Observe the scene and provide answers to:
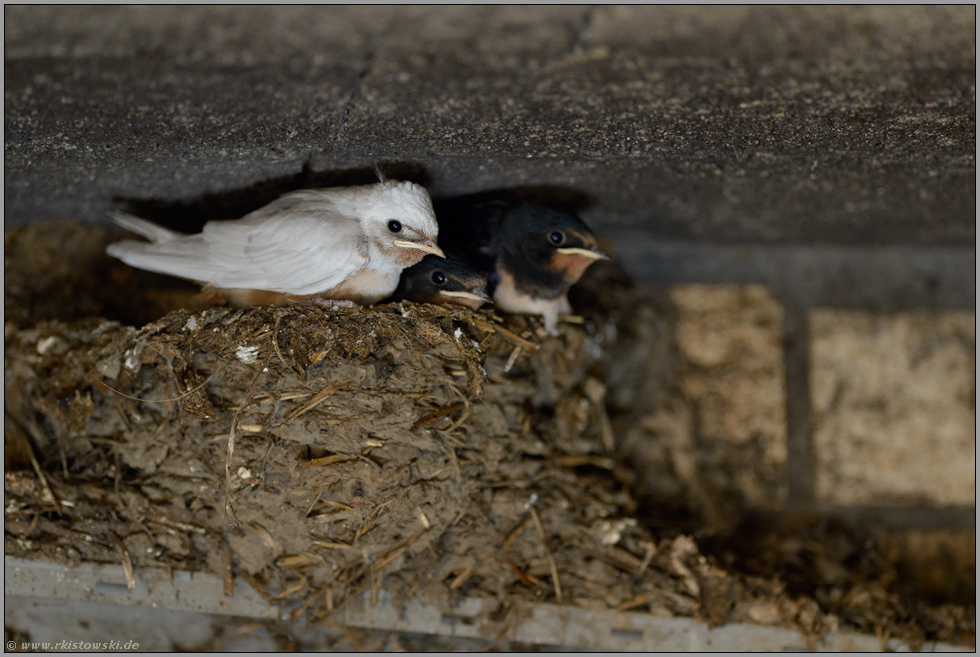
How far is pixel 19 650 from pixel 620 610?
2.09 metres

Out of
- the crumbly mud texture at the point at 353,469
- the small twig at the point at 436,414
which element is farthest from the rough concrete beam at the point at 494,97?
the small twig at the point at 436,414

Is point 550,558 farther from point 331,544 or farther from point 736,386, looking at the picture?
point 736,386

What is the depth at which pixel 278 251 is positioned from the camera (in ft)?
7.20

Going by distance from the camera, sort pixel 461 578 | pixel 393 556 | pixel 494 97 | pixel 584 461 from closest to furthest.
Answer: pixel 494 97 < pixel 393 556 < pixel 461 578 < pixel 584 461

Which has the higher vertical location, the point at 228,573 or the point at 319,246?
the point at 319,246

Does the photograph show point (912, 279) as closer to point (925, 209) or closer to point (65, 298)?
point (925, 209)

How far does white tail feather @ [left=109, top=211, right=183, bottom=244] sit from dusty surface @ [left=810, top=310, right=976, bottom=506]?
8.35 ft

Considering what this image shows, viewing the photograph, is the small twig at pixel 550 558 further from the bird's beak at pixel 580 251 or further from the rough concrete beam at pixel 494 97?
the rough concrete beam at pixel 494 97

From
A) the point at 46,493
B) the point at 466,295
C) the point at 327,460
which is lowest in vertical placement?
the point at 46,493

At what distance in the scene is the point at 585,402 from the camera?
2.74 meters

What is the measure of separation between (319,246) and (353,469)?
67 centimetres

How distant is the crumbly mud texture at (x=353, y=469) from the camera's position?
2.22 meters

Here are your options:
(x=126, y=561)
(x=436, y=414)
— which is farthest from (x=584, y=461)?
(x=126, y=561)

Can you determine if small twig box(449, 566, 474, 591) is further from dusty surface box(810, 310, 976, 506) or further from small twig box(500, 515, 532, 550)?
dusty surface box(810, 310, 976, 506)
